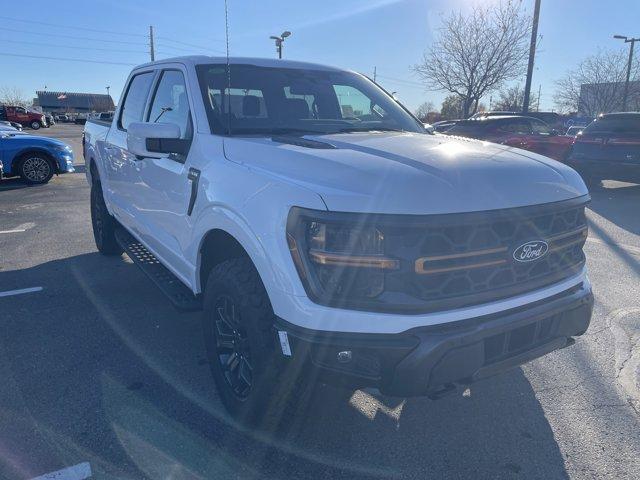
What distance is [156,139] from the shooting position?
305 centimetres

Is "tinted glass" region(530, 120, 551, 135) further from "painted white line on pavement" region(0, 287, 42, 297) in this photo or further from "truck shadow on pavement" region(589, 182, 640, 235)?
"painted white line on pavement" region(0, 287, 42, 297)

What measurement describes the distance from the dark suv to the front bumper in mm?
9984

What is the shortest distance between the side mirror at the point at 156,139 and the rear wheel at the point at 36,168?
32.7ft

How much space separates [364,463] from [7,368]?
8.20 feet

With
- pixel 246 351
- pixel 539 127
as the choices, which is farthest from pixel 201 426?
pixel 539 127

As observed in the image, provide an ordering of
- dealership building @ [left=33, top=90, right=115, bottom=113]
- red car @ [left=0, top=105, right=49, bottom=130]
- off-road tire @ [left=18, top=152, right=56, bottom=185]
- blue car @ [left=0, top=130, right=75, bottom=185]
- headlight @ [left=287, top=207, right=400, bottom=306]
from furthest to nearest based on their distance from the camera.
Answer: dealership building @ [left=33, top=90, right=115, bottom=113] < red car @ [left=0, top=105, right=49, bottom=130] < off-road tire @ [left=18, top=152, right=56, bottom=185] < blue car @ [left=0, top=130, right=75, bottom=185] < headlight @ [left=287, top=207, right=400, bottom=306]

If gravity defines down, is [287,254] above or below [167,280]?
above

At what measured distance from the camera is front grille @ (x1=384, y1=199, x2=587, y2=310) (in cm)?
214

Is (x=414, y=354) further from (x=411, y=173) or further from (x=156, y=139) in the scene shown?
(x=156, y=139)

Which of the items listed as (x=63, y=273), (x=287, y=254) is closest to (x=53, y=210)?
(x=63, y=273)

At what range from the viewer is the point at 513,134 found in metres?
12.7

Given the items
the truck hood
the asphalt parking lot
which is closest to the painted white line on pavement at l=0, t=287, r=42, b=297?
the asphalt parking lot

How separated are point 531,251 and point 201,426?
1968mm

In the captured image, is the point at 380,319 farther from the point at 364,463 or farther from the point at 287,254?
the point at 364,463
